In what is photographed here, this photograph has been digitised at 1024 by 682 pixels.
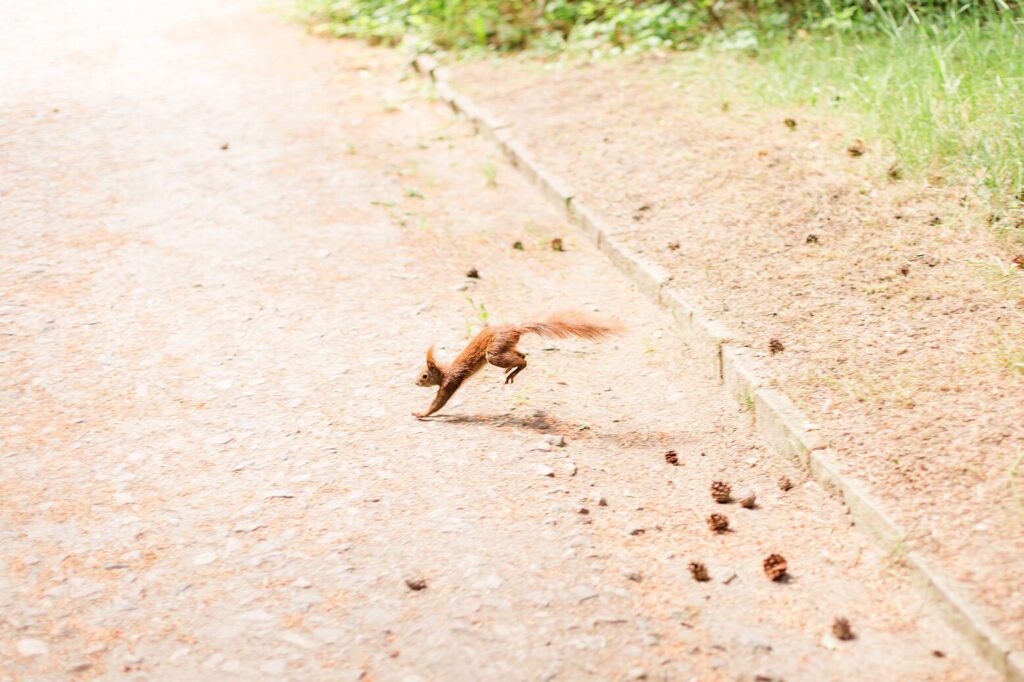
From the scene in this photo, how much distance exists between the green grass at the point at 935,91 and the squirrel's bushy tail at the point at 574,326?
2.36 m

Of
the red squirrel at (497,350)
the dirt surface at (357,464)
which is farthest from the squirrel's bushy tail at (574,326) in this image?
the dirt surface at (357,464)

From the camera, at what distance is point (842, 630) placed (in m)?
3.45

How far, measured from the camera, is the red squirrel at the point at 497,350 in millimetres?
4691

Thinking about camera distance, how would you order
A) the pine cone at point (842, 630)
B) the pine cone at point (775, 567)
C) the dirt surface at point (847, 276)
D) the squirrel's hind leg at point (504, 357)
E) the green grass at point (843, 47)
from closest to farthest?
the pine cone at point (842, 630) → the pine cone at point (775, 567) → the dirt surface at point (847, 276) → the squirrel's hind leg at point (504, 357) → the green grass at point (843, 47)

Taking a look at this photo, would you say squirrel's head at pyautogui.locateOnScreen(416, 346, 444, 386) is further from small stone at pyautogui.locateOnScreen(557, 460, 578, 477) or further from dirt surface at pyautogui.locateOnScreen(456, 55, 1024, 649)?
dirt surface at pyautogui.locateOnScreen(456, 55, 1024, 649)

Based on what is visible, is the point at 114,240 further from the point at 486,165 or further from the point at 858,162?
the point at 858,162

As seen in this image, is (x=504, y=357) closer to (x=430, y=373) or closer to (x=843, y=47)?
(x=430, y=373)

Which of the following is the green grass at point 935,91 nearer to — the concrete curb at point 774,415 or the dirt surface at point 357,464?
the concrete curb at point 774,415

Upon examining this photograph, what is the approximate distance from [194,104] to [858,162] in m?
5.73

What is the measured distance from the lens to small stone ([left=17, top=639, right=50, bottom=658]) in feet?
11.2

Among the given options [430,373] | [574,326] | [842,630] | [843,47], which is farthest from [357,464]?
[843,47]

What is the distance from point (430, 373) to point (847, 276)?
2.21 metres

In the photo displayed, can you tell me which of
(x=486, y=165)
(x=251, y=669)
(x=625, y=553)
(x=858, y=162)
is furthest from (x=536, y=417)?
(x=486, y=165)

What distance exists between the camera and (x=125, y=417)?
489cm
